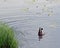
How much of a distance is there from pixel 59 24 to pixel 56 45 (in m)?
1.87

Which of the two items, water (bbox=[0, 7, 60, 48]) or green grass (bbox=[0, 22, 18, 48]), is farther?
water (bbox=[0, 7, 60, 48])

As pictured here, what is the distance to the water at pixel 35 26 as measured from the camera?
6191mm

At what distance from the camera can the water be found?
619 centimetres

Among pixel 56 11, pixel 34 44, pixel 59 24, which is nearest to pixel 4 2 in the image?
pixel 56 11

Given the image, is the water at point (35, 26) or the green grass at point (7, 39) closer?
the green grass at point (7, 39)

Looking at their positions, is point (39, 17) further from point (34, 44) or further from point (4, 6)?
point (34, 44)

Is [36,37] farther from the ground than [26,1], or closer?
closer

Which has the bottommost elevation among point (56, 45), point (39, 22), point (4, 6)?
point (56, 45)

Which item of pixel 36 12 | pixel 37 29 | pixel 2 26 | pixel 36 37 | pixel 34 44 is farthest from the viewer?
pixel 36 12

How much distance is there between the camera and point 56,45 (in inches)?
243

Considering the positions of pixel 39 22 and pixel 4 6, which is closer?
pixel 39 22

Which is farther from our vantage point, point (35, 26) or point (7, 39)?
point (35, 26)

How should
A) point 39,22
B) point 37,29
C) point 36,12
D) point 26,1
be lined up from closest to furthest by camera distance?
point 37,29, point 39,22, point 36,12, point 26,1

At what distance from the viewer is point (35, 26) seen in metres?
7.75
